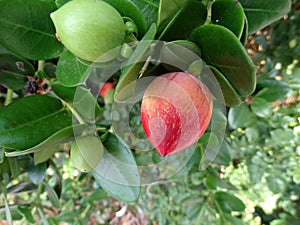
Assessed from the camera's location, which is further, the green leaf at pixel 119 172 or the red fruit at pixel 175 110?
the green leaf at pixel 119 172

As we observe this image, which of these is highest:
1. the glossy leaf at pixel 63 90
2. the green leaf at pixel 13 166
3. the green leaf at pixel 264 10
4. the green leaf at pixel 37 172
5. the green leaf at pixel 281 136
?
the green leaf at pixel 264 10

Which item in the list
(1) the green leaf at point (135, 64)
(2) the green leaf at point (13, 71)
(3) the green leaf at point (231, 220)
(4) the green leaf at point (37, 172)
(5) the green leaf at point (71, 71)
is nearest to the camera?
(1) the green leaf at point (135, 64)

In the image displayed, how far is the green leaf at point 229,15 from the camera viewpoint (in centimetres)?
29

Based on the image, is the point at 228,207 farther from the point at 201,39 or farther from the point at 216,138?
the point at 201,39

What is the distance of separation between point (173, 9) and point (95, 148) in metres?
0.17

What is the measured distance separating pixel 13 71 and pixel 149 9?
0.81 feet

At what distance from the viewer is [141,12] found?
339mm

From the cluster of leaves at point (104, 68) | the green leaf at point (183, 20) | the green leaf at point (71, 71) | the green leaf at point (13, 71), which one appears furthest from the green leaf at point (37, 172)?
the green leaf at point (183, 20)

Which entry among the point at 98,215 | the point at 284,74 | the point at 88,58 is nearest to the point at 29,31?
the point at 88,58

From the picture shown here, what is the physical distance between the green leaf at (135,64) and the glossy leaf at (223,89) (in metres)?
0.06

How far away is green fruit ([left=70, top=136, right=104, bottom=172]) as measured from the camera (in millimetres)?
389

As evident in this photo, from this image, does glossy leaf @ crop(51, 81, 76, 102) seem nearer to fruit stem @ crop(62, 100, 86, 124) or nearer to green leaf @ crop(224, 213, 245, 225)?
fruit stem @ crop(62, 100, 86, 124)

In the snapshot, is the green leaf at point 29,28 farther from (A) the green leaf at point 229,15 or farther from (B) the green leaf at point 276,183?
(B) the green leaf at point 276,183

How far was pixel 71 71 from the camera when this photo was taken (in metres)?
0.37
